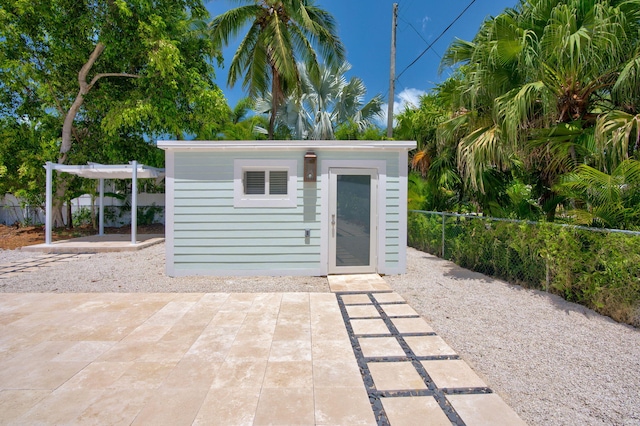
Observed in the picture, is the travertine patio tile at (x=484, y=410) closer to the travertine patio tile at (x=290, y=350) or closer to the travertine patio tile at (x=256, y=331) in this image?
the travertine patio tile at (x=290, y=350)

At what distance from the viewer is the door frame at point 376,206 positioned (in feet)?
19.6

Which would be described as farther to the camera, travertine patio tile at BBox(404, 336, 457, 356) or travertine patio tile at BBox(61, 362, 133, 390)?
travertine patio tile at BBox(404, 336, 457, 356)

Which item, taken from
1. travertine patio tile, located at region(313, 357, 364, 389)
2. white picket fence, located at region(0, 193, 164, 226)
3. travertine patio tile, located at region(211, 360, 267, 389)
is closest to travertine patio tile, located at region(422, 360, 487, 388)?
travertine patio tile, located at region(313, 357, 364, 389)

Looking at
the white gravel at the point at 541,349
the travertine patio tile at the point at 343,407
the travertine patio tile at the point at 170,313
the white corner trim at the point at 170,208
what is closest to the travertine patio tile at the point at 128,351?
the travertine patio tile at the point at 170,313

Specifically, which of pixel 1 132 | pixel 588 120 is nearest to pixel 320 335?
pixel 588 120

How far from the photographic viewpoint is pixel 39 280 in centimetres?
582

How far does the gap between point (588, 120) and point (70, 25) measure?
1396 centimetres

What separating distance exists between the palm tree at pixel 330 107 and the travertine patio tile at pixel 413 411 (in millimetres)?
16685

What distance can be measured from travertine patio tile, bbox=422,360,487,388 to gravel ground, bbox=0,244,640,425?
4.4 inches

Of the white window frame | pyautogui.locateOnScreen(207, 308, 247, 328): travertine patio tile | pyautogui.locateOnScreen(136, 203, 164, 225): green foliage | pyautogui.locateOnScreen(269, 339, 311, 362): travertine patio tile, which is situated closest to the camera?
pyautogui.locateOnScreen(269, 339, 311, 362): travertine patio tile

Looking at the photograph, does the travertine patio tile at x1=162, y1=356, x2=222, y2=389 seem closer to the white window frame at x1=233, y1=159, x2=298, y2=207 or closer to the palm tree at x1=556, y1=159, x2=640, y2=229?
the white window frame at x1=233, y1=159, x2=298, y2=207

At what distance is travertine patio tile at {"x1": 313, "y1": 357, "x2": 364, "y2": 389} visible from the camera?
2.54 meters

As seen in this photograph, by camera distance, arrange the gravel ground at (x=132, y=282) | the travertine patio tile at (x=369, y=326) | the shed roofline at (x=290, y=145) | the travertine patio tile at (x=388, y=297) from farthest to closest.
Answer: the shed roofline at (x=290, y=145)
the gravel ground at (x=132, y=282)
the travertine patio tile at (x=388, y=297)
the travertine patio tile at (x=369, y=326)

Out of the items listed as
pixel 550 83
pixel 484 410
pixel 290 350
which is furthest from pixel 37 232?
pixel 550 83
